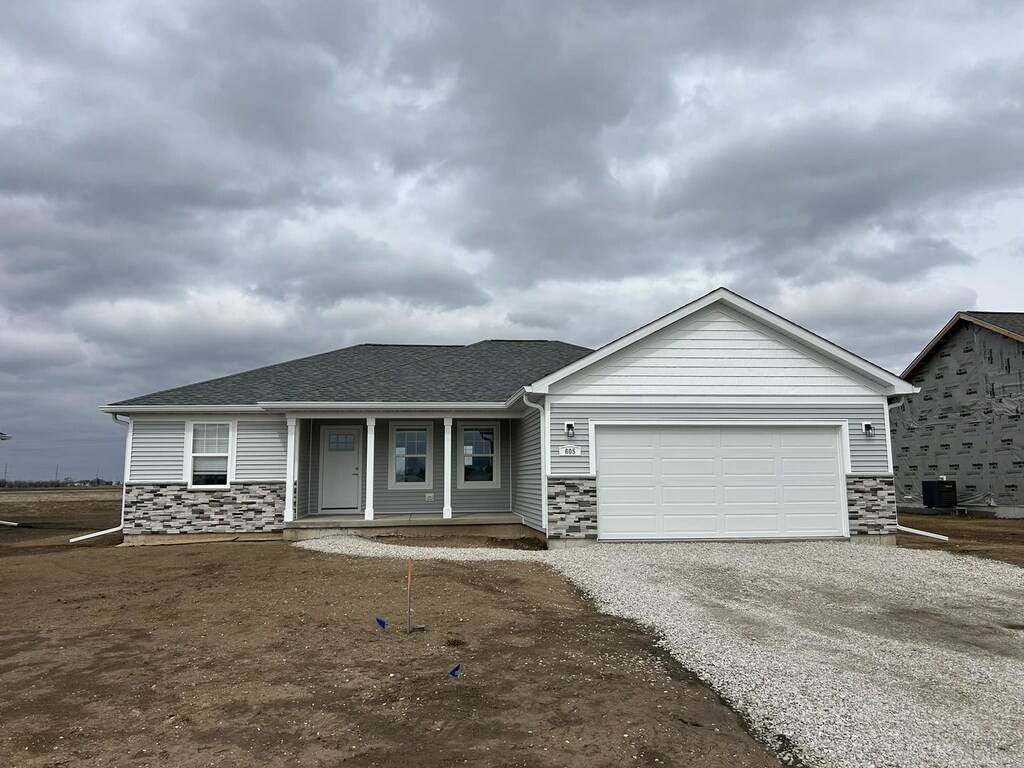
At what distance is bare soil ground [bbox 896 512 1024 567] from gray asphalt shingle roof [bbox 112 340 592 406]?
8001 millimetres

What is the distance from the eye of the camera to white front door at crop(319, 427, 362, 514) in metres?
15.5

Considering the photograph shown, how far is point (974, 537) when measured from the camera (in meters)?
14.7

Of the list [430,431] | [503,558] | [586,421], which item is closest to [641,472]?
[586,421]

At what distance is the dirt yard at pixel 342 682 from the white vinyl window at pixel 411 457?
649cm

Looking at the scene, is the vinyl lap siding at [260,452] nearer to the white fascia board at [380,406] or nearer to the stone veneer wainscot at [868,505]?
the white fascia board at [380,406]

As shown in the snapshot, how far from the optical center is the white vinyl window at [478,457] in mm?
15430

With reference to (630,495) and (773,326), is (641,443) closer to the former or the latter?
(630,495)

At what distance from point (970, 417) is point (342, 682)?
2276 cm

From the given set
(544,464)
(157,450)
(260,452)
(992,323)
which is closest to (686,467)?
(544,464)

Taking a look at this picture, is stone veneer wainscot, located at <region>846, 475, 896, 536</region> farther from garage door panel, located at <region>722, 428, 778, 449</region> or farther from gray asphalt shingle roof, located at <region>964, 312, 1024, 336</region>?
gray asphalt shingle roof, located at <region>964, 312, 1024, 336</region>

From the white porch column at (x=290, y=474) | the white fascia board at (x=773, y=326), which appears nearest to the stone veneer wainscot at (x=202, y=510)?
the white porch column at (x=290, y=474)

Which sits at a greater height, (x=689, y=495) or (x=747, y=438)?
(x=747, y=438)

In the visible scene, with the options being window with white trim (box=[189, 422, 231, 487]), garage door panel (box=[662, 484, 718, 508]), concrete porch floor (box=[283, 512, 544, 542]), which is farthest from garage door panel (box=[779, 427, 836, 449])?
window with white trim (box=[189, 422, 231, 487])

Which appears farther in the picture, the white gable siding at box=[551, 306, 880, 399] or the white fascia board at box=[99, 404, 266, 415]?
the white fascia board at box=[99, 404, 266, 415]
